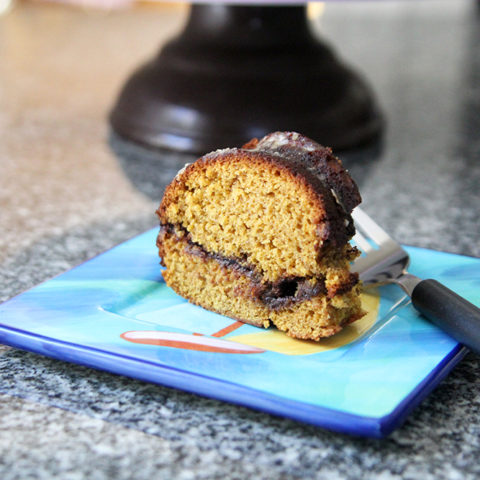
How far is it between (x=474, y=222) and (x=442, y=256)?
313 millimetres

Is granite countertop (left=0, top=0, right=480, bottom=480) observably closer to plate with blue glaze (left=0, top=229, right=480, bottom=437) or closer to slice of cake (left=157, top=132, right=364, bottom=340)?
plate with blue glaze (left=0, top=229, right=480, bottom=437)

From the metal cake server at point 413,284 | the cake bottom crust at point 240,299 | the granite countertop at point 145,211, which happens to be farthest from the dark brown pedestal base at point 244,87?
the cake bottom crust at point 240,299

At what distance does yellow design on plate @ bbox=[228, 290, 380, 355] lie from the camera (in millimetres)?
734

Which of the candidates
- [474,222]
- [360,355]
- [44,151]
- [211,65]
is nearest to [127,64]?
[44,151]

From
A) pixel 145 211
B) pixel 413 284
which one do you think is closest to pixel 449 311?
pixel 413 284

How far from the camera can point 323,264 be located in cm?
75

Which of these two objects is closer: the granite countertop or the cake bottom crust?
the granite countertop

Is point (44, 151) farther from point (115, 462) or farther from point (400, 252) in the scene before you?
point (115, 462)

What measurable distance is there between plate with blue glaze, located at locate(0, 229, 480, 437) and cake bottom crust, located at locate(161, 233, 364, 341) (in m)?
0.01

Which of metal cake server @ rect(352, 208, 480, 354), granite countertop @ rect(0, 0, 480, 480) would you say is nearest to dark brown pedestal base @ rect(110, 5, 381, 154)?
granite countertop @ rect(0, 0, 480, 480)

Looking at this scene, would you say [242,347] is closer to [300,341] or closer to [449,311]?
[300,341]

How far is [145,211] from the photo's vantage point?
1260mm

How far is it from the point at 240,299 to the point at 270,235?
0.25 feet

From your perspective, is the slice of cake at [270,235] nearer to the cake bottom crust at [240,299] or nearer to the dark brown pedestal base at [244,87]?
the cake bottom crust at [240,299]
